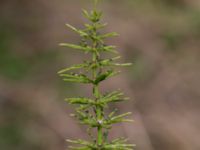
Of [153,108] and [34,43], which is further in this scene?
[34,43]

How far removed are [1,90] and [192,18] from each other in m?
3.53

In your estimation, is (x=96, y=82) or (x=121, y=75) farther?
(x=121, y=75)

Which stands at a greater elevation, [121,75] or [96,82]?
[121,75]

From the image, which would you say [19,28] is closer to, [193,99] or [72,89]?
[72,89]

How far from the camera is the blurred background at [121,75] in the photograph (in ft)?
23.8

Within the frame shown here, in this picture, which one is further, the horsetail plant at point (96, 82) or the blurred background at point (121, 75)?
the blurred background at point (121, 75)

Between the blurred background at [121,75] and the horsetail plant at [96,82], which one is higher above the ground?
the blurred background at [121,75]

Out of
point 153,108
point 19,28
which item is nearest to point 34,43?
point 19,28

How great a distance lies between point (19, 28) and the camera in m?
9.61

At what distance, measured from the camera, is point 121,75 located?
826 centimetres

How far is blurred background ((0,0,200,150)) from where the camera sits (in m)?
7.25

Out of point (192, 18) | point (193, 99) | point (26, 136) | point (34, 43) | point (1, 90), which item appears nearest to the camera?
point (26, 136)

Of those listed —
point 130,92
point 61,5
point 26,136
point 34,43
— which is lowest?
point 26,136

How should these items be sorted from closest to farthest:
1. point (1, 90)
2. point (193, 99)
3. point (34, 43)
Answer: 1. point (1, 90)
2. point (193, 99)
3. point (34, 43)
